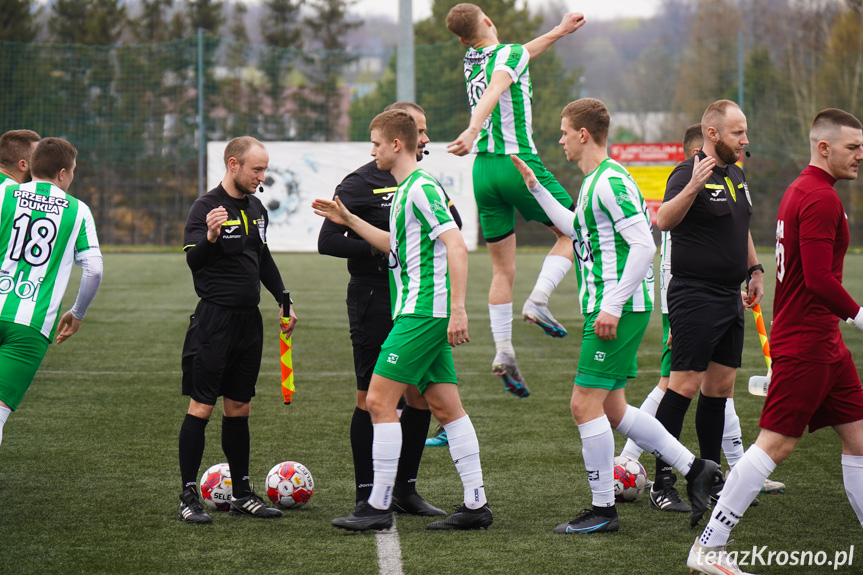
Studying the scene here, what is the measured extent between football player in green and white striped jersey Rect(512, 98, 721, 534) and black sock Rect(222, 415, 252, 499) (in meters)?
1.74

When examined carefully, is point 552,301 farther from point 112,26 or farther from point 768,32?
point 768,32

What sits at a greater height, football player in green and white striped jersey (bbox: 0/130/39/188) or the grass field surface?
football player in green and white striped jersey (bbox: 0/130/39/188)

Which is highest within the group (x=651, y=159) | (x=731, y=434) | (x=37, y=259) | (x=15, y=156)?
(x=651, y=159)

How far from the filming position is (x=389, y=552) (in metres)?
4.61

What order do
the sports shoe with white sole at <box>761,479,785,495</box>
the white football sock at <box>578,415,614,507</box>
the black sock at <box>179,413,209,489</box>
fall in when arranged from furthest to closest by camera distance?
1. the sports shoe with white sole at <box>761,479,785,495</box>
2. the black sock at <box>179,413,209,489</box>
3. the white football sock at <box>578,415,614,507</box>

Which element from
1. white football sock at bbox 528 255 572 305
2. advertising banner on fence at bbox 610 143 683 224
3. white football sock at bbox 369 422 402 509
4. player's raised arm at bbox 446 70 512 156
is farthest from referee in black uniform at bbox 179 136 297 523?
advertising banner on fence at bbox 610 143 683 224

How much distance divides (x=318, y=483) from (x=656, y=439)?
2123 mm

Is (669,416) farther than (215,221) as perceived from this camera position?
Yes

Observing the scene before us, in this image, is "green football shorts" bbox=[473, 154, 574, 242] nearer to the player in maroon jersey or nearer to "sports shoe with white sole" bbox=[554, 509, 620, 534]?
"sports shoe with white sole" bbox=[554, 509, 620, 534]

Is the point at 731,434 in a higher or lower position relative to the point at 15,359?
lower

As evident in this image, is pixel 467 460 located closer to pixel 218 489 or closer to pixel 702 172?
pixel 218 489

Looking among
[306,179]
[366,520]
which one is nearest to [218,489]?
[366,520]

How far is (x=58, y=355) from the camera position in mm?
10773

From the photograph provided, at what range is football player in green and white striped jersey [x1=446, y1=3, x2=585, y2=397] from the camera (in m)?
6.52
